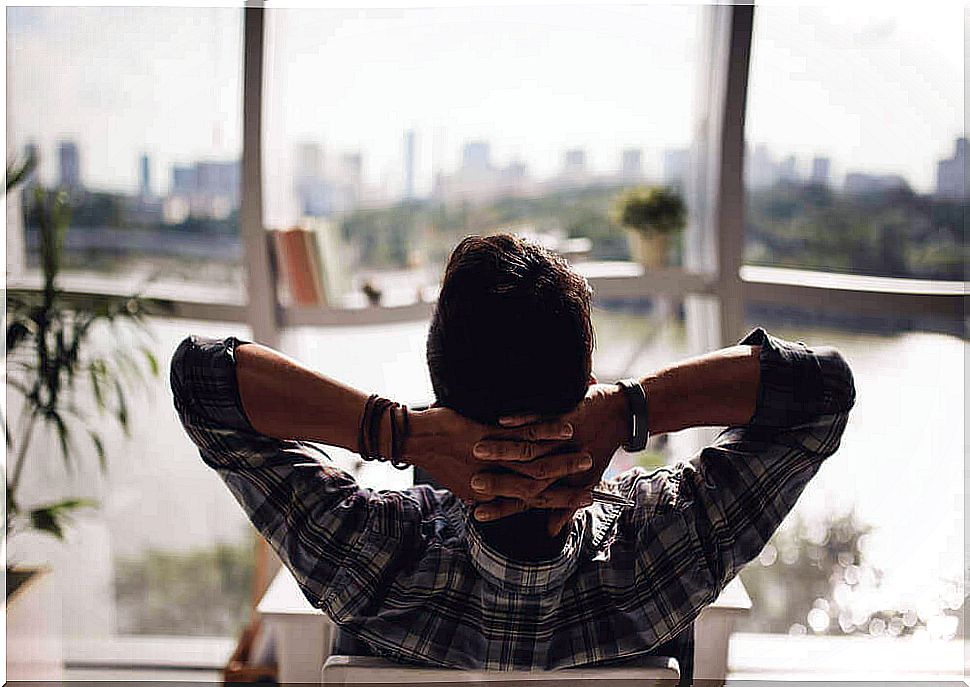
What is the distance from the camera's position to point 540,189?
2861 mm

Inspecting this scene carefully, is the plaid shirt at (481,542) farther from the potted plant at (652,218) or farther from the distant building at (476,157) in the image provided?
the distant building at (476,157)

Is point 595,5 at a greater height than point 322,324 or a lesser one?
greater

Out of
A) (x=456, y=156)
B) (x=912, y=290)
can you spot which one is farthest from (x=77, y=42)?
(x=912, y=290)

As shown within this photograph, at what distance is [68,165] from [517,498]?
6.78 ft

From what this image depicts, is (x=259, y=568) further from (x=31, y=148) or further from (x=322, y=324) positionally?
(x=31, y=148)

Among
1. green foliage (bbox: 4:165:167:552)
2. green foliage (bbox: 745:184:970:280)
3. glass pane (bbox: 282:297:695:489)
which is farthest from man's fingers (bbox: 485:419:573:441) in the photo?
green foliage (bbox: 745:184:970:280)

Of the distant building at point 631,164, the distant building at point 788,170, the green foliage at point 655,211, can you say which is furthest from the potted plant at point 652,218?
the distant building at point 788,170

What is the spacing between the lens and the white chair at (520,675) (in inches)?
46.2

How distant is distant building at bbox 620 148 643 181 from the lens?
2846mm

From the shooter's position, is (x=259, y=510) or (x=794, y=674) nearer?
(x=259, y=510)

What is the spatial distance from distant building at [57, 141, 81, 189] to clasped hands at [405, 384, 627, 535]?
190 centimetres

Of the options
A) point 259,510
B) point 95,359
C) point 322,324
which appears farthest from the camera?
point 322,324

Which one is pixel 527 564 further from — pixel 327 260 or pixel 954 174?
pixel 954 174

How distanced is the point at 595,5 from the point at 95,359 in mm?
1807
